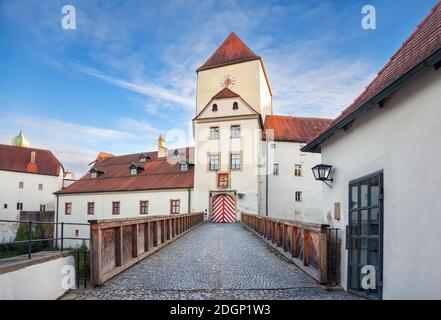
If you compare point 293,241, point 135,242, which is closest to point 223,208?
point 293,241

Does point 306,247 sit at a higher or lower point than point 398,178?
lower

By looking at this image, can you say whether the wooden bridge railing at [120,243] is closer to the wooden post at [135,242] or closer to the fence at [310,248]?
the wooden post at [135,242]

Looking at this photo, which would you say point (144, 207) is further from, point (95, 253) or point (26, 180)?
point (95, 253)

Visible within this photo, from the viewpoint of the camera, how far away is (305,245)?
7.88m

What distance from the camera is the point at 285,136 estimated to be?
116ft

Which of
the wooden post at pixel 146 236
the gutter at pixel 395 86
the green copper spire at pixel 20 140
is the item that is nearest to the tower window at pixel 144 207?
the wooden post at pixel 146 236

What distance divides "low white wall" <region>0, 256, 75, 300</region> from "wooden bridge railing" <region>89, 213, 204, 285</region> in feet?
1.77

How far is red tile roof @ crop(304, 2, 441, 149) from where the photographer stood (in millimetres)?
4500

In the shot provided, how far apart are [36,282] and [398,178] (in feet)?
16.6

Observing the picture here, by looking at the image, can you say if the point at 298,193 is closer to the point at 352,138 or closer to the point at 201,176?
the point at 201,176

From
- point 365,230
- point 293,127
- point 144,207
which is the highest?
point 293,127

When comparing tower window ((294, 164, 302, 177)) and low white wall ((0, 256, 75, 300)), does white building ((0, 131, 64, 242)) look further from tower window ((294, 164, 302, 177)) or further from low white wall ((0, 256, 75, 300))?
low white wall ((0, 256, 75, 300))

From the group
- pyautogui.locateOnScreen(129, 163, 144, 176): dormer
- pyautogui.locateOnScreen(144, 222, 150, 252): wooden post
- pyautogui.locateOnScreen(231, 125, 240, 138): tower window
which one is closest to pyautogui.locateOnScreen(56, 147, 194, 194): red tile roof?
pyautogui.locateOnScreen(129, 163, 144, 176): dormer
